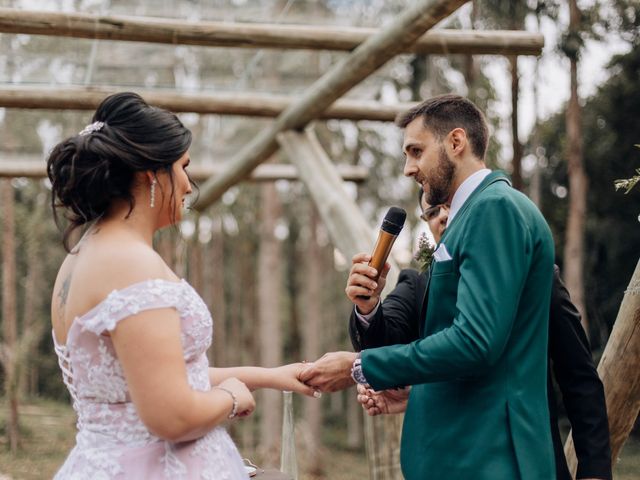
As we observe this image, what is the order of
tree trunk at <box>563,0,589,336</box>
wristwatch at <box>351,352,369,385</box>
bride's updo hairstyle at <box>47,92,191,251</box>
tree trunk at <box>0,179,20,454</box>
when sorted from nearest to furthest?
bride's updo hairstyle at <box>47,92,191,251</box> → wristwatch at <box>351,352,369,385</box> → tree trunk at <box>563,0,589,336</box> → tree trunk at <box>0,179,20,454</box>

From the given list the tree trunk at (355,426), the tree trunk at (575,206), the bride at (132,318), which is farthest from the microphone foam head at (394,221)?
the tree trunk at (355,426)

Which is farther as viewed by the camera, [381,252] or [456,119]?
[381,252]

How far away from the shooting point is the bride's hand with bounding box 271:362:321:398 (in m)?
2.53

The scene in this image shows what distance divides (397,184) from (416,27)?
1518cm

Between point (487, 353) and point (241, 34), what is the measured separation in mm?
3648

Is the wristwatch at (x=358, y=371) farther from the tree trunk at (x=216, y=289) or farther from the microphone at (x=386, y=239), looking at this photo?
A: the tree trunk at (x=216, y=289)

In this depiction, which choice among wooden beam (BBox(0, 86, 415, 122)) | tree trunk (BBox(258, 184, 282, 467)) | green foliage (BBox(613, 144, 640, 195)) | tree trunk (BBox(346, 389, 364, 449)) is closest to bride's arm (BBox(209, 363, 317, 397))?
green foliage (BBox(613, 144, 640, 195))

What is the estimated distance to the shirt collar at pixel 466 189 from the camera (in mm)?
2395

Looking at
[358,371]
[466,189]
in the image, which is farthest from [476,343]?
[466,189]

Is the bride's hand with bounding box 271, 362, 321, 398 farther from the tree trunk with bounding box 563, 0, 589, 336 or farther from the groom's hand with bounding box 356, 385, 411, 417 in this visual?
the tree trunk with bounding box 563, 0, 589, 336

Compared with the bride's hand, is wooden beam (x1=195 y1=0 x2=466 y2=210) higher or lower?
higher

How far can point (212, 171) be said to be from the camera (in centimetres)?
930

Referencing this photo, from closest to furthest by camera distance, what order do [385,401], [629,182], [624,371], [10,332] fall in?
1. [629,182]
2. [385,401]
3. [624,371]
4. [10,332]

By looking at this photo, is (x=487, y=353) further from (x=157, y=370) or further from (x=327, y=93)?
(x=327, y=93)
